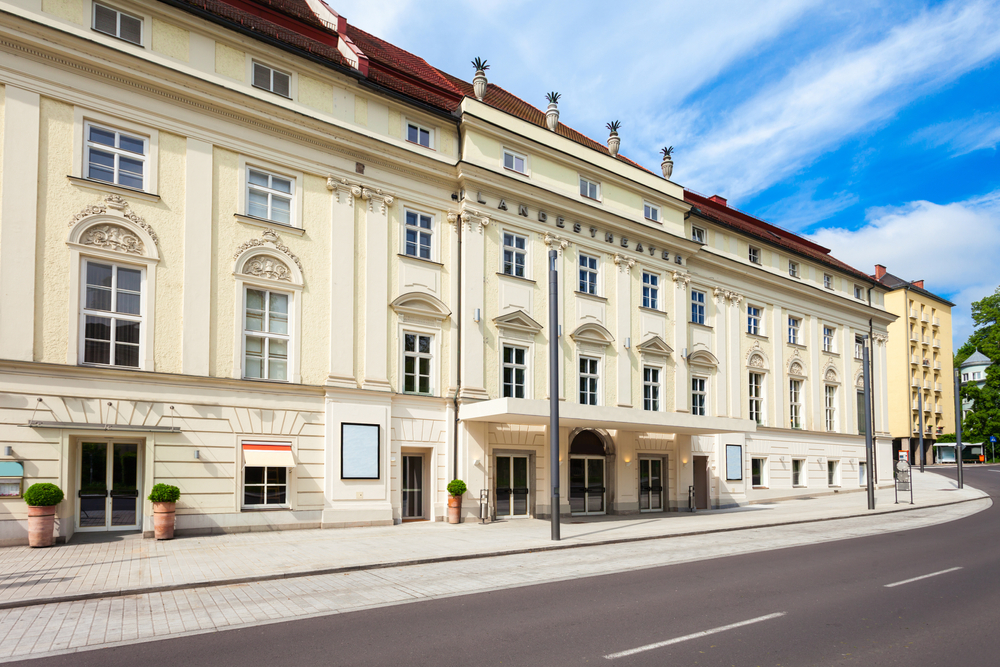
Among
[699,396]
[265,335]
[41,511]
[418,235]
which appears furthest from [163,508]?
[699,396]

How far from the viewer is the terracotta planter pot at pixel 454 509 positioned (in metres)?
20.8

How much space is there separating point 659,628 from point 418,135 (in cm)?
1821

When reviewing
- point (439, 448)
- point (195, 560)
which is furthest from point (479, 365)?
point (195, 560)

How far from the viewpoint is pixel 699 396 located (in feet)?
100

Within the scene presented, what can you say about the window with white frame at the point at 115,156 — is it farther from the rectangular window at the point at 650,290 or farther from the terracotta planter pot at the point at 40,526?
the rectangular window at the point at 650,290

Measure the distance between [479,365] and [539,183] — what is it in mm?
7267

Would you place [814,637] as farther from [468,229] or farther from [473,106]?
[473,106]

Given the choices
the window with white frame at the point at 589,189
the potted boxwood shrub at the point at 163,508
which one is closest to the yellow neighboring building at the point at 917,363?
the window with white frame at the point at 589,189

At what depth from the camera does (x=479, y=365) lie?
22.6 meters

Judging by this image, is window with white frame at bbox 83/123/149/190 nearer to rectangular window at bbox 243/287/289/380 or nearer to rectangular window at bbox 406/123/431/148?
rectangular window at bbox 243/287/289/380

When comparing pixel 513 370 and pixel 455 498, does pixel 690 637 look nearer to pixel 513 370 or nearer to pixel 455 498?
pixel 455 498

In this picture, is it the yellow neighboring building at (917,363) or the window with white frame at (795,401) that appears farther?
the yellow neighboring building at (917,363)

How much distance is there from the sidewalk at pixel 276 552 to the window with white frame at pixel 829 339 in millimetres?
16754

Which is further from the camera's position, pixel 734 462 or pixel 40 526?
pixel 734 462
